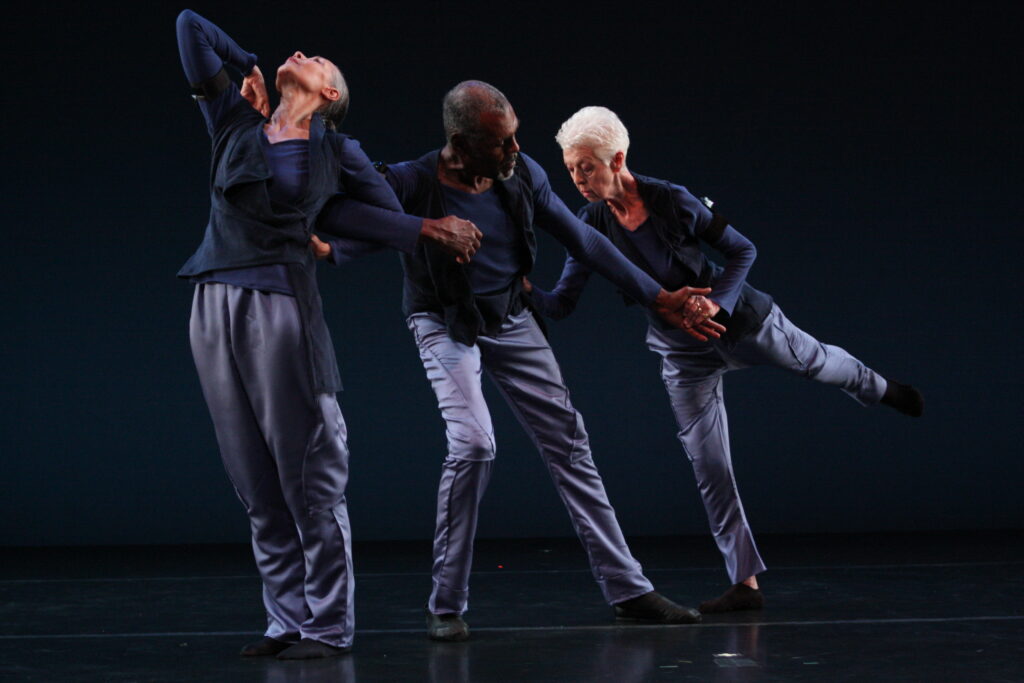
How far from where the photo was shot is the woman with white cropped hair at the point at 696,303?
299 centimetres

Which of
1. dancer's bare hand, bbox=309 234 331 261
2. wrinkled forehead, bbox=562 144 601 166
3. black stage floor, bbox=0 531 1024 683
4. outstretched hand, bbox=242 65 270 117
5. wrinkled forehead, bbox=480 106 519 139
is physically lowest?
black stage floor, bbox=0 531 1024 683

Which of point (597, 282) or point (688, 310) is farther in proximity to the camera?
point (597, 282)

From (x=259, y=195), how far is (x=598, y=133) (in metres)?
0.94

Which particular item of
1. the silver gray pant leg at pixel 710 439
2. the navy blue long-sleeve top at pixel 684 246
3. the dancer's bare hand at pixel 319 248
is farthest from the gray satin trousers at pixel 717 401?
the dancer's bare hand at pixel 319 248

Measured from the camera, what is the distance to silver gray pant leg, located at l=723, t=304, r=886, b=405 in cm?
320

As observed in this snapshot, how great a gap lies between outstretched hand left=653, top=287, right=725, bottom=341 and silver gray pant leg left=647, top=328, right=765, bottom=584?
21 centimetres

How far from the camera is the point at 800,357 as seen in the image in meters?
3.30

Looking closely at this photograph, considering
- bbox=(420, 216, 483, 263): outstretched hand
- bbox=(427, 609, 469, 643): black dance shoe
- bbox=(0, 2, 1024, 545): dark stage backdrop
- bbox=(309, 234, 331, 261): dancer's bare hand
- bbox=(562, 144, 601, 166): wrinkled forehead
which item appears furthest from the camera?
bbox=(0, 2, 1024, 545): dark stage backdrop

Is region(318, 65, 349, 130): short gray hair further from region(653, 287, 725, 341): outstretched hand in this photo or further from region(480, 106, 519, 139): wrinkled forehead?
region(653, 287, 725, 341): outstretched hand

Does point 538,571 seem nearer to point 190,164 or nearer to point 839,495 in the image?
point 839,495

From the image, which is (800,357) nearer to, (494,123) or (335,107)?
(494,123)

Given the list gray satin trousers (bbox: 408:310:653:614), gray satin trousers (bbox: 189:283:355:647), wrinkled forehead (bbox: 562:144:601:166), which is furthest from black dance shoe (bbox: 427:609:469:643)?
wrinkled forehead (bbox: 562:144:601:166)

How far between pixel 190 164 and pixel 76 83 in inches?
21.7

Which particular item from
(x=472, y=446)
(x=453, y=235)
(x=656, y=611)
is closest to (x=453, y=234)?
(x=453, y=235)
